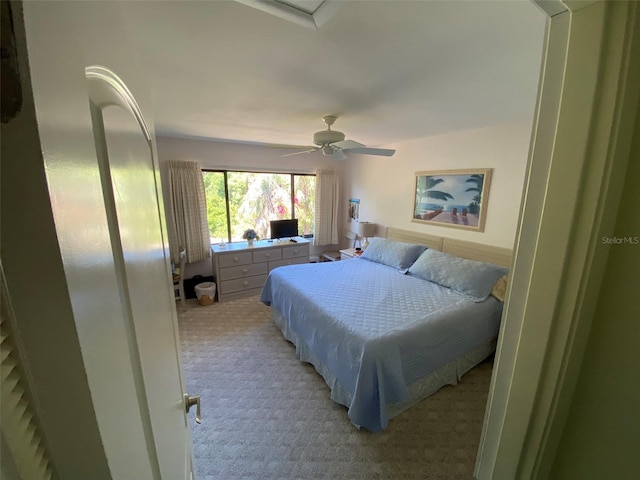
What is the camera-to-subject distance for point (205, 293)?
3.61 metres

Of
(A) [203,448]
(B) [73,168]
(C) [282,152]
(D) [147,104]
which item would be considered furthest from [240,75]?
(C) [282,152]

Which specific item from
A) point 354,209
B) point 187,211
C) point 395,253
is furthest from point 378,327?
point 354,209

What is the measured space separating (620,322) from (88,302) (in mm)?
896

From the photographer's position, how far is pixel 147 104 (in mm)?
784

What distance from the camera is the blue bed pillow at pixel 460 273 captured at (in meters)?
2.46

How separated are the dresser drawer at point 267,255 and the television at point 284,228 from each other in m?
0.37

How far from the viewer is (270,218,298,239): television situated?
4395 millimetres

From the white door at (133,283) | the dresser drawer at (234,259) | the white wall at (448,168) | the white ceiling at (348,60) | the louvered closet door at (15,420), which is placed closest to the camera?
the louvered closet door at (15,420)

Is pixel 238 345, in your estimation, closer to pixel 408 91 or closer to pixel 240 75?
pixel 240 75

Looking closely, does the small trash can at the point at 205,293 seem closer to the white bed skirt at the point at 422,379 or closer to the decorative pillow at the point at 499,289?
the white bed skirt at the point at 422,379

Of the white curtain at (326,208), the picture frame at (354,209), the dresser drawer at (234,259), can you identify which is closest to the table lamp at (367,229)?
the picture frame at (354,209)

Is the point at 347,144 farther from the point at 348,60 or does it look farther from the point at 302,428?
the point at 302,428

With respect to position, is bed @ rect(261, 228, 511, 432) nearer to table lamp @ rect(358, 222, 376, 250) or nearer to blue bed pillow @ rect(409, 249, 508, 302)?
blue bed pillow @ rect(409, 249, 508, 302)

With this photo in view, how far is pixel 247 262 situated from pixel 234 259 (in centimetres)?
20
